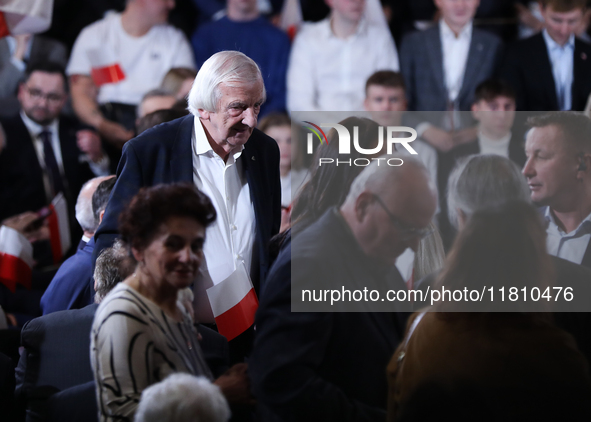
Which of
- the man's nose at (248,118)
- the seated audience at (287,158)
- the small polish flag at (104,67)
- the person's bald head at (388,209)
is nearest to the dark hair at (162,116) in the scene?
the seated audience at (287,158)

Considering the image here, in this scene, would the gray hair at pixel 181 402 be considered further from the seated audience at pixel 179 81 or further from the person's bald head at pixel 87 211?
the seated audience at pixel 179 81

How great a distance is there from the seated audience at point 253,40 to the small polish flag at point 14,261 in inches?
71.8

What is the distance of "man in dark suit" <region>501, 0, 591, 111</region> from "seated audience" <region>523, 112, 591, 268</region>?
226 cm

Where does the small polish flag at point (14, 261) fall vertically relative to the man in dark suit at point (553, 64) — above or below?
below

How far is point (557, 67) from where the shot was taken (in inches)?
166

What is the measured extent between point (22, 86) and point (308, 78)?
1.66 m

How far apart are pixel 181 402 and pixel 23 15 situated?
7.86 ft

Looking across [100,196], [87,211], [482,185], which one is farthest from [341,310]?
[87,211]

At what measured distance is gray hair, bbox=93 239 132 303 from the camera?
5.58 feet

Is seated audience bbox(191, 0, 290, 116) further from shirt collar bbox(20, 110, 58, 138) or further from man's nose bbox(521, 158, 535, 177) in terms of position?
man's nose bbox(521, 158, 535, 177)

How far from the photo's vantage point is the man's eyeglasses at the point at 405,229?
70.1 inches

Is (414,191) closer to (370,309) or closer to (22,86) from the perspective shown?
(370,309)

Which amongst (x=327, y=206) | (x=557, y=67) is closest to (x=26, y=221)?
(x=327, y=206)

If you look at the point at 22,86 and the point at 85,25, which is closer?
the point at 22,86
